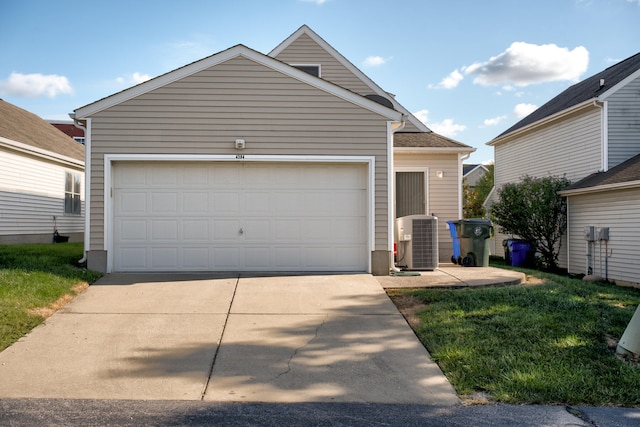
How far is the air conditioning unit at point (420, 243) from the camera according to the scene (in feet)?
37.3

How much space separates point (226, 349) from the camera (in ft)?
20.7

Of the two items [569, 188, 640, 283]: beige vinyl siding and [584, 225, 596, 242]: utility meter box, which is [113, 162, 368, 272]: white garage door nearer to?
[569, 188, 640, 283]: beige vinyl siding

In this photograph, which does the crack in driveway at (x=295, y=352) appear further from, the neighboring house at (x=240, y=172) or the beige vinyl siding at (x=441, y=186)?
the beige vinyl siding at (x=441, y=186)

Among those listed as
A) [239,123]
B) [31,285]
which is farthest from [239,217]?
[31,285]

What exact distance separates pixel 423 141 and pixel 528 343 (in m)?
9.67

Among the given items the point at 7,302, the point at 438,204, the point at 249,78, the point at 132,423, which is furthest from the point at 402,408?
the point at 438,204

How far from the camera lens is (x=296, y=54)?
16.6 m

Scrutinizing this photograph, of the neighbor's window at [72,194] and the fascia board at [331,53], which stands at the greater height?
the fascia board at [331,53]

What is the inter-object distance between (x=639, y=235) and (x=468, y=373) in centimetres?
1060

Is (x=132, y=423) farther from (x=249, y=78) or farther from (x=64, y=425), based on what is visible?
(x=249, y=78)

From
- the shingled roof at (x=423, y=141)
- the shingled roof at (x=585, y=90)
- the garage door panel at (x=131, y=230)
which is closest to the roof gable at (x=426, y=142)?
the shingled roof at (x=423, y=141)

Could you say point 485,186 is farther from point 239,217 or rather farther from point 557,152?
point 239,217

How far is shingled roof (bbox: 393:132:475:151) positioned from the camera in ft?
48.8

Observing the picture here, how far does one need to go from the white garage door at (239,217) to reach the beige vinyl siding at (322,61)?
6.15m
